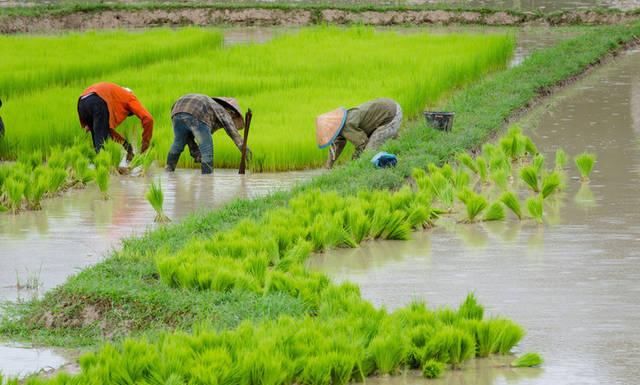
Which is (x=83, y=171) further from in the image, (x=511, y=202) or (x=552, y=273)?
(x=552, y=273)

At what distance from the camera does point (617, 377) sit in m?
4.74

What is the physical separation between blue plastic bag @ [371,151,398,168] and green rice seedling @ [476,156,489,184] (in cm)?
58

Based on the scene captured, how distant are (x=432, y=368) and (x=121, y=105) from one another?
232 inches

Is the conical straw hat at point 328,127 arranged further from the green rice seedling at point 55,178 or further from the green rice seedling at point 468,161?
the green rice seedling at point 55,178

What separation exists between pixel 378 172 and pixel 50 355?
12.9 feet

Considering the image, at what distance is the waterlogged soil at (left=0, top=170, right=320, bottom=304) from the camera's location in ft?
22.1

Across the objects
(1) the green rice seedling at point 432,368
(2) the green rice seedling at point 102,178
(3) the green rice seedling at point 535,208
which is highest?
(1) the green rice seedling at point 432,368

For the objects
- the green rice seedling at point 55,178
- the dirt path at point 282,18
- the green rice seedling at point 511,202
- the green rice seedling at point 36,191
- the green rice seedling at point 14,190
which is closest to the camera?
the green rice seedling at point 511,202

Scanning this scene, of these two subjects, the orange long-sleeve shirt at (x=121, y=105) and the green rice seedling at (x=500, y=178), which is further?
the orange long-sleeve shirt at (x=121, y=105)

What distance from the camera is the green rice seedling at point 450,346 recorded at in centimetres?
487

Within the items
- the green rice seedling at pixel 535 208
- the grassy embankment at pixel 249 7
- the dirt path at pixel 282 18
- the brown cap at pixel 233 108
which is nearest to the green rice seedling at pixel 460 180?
the green rice seedling at pixel 535 208

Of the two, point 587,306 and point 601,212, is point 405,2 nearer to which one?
point 601,212

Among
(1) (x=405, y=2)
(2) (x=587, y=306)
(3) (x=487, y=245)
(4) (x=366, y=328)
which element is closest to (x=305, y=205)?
(3) (x=487, y=245)

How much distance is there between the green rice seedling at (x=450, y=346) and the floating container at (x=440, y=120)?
6055 mm
